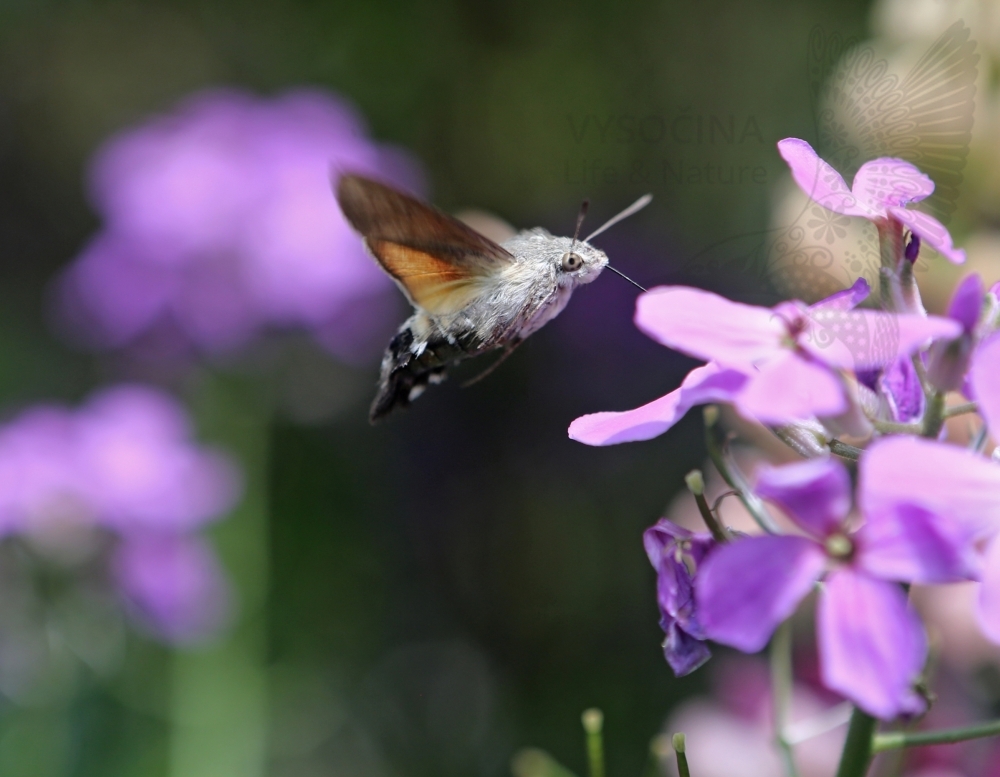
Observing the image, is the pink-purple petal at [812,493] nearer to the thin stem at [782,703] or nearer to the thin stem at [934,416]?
the thin stem at [934,416]

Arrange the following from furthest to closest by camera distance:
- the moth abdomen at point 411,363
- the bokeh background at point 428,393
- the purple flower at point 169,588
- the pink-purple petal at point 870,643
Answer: the bokeh background at point 428,393, the purple flower at point 169,588, the moth abdomen at point 411,363, the pink-purple petal at point 870,643

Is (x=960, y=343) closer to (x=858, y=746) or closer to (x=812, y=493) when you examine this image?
(x=812, y=493)

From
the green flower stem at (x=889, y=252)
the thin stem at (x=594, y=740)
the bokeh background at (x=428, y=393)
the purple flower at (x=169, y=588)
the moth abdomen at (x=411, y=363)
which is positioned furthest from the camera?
the bokeh background at (x=428, y=393)

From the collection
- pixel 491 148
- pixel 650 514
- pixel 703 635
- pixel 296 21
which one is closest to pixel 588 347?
pixel 650 514

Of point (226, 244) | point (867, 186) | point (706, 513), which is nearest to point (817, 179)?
point (867, 186)

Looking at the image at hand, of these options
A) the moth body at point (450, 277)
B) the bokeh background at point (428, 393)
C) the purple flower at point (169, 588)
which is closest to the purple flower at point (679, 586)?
the moth body at point (450, 277)

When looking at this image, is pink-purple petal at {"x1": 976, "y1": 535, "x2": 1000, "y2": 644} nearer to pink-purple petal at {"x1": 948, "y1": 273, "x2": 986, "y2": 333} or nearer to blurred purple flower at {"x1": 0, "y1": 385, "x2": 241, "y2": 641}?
pink-purple petal at {"x1": 948, "y1": 273, "x2": 986, "y2": 333}

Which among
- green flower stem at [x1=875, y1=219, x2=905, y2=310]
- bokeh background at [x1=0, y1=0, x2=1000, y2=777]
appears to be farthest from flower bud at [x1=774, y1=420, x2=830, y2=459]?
bokeh background at [x1=0, y1=0, x2=1000, y2=777]
